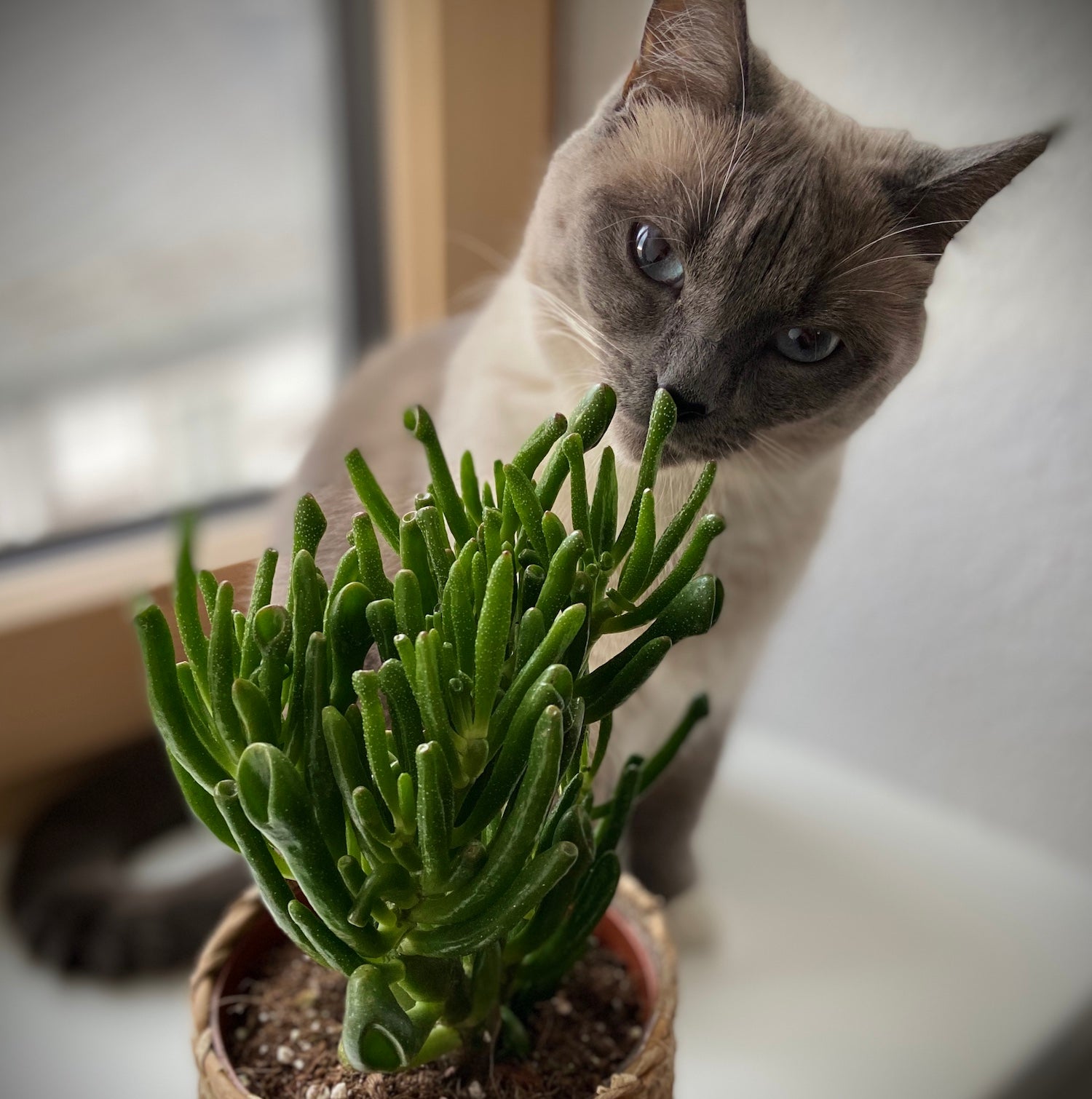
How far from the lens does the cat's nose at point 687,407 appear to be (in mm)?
577

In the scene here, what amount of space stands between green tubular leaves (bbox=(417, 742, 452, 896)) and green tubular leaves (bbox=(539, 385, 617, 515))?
0.13 metres

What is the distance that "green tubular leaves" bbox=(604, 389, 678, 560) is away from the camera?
1.62 feet

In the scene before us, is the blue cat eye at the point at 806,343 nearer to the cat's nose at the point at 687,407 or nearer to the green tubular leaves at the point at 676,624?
the cat's nose at the point at 687,407

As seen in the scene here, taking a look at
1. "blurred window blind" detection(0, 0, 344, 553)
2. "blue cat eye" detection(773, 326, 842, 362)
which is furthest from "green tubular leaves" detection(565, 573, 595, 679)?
"blurred window blind" detection(0, 0, 344, 553)

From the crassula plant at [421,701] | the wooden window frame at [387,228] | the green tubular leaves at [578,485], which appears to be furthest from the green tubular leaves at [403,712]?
the wooden window frame at [387,228]

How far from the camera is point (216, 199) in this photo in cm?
114

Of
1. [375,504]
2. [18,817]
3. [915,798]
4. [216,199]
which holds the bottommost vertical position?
[18,817]

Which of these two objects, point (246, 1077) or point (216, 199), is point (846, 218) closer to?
point (246, 1077)

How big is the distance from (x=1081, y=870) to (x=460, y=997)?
561 mm

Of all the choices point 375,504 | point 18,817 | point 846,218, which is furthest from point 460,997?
point 18,817

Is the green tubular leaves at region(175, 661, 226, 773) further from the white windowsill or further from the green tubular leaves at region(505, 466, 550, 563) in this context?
the white windowsill

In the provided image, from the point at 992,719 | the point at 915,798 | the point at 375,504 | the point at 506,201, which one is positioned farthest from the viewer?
the point at 506,201

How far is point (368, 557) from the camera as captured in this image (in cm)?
48

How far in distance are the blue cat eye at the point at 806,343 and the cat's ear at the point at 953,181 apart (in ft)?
0.25
